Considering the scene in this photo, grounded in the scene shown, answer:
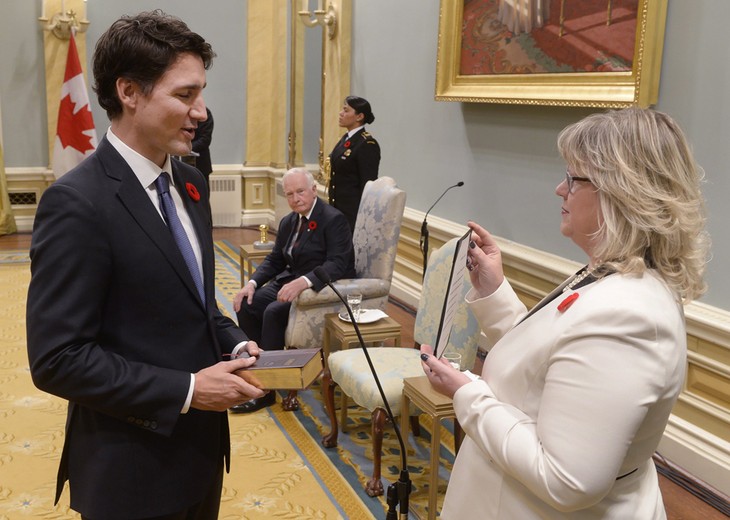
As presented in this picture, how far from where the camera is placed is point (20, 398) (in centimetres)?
392

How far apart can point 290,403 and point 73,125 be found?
5.34 meters

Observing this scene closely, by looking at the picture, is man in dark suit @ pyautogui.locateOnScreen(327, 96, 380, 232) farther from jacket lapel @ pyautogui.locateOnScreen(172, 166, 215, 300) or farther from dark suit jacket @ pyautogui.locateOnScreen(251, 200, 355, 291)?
jacket lapel @ pyautogui.locateOnScreen(172, 166, 215, 300)

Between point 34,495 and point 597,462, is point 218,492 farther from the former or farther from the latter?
point 34,495

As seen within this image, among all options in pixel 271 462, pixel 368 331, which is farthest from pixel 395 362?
pixel 271 462

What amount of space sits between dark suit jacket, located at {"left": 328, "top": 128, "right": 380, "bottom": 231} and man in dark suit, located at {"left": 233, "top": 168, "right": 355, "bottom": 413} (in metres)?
1.30

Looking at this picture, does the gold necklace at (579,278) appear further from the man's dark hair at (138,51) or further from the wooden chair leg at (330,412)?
the wooden chair leg at (330,412)

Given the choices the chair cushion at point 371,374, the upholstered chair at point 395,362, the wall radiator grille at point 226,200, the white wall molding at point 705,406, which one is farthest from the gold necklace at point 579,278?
the wall radiator grille at point 226,200

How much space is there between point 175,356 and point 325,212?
8.83 feet

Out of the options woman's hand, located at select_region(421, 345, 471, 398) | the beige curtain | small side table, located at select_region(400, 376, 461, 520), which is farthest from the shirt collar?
the beige curtain

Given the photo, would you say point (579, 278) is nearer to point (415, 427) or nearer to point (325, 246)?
point (415, 427)

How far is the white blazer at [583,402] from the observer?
1.16m

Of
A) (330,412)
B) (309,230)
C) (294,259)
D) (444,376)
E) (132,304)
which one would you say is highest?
(132,304)

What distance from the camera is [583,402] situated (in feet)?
3.80

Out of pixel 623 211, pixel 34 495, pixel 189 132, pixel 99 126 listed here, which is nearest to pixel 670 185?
pixel 623 211
